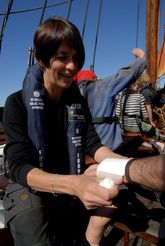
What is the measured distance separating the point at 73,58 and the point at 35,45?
23 centimetres

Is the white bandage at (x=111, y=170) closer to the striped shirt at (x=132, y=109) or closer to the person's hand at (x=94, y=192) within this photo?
the person's hand at (x=94, y=192)

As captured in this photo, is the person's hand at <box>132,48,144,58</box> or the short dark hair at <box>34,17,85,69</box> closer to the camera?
the short dark hair at <box>34,17,85,69</box>

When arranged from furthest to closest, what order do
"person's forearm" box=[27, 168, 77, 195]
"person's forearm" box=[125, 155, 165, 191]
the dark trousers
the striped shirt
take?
the striped shirt, the dark trousers, "person's forearm" box=[27, 168, 77, 195], "person's forearm" box=[125, 155, 165, 191]

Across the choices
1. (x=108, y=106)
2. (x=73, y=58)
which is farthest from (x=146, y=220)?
(x=108, y=106)

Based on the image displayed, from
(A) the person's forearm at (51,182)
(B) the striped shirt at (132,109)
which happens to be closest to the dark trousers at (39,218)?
(A) the person's forearm at (51,182)

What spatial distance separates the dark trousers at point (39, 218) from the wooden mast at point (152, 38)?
3.35m

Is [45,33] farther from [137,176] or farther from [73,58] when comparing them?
[137,176]

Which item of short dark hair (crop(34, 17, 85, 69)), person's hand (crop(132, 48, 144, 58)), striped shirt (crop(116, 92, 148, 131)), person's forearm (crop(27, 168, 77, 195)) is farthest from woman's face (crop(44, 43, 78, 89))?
striped shirt (crop(116, 92, 148, 131))

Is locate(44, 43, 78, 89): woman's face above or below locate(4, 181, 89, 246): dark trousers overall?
above

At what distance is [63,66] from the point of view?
159 cm

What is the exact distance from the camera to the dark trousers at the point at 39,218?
1458mm

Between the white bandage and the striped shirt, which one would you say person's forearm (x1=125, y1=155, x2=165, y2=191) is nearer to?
the white bandage

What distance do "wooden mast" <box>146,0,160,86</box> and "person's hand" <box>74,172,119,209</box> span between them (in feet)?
12.3

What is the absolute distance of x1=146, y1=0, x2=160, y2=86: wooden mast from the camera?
4594 millimetres
